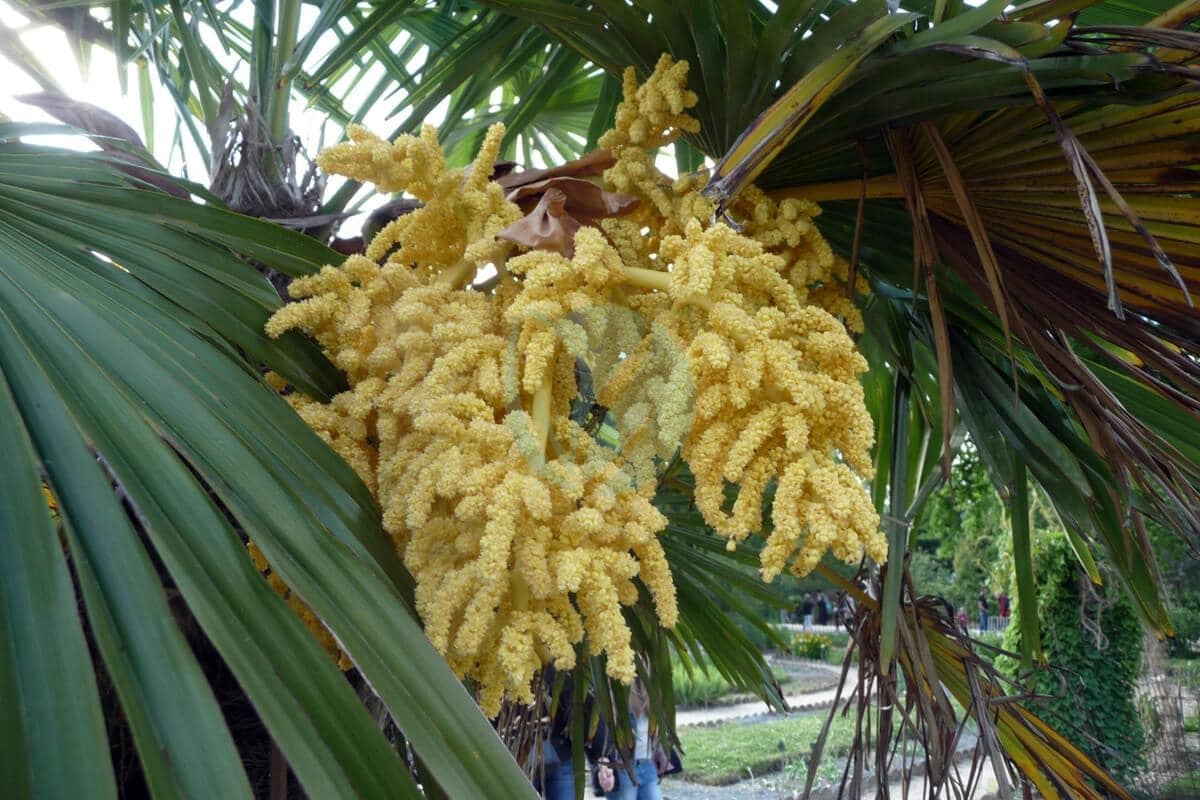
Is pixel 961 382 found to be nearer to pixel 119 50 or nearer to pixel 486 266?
pixel 486 266

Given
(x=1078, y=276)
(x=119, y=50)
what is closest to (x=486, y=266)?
(x=1078, y=276)

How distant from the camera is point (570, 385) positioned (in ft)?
2.68

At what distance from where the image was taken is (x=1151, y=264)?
3.07 ft

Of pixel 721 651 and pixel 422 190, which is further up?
pixel 422 190

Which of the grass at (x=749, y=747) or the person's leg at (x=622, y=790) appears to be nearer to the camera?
the person's leg at (x=622, y=790)

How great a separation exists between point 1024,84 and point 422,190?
1.80 ft

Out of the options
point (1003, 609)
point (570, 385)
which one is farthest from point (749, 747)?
point (570, 385)

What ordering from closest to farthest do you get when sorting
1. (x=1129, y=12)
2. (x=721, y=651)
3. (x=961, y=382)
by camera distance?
(x=1129, y=12) → (x=961, y=382) → (x=721, y=651)

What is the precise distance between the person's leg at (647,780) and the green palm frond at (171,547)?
3.83 m

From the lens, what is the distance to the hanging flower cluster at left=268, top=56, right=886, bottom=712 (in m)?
0.67

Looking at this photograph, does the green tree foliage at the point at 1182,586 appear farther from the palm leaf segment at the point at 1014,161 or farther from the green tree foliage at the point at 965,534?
the palm leaf segment at the point at 1014,161

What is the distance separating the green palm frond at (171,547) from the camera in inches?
17.1

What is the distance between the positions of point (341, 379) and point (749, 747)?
7.91m

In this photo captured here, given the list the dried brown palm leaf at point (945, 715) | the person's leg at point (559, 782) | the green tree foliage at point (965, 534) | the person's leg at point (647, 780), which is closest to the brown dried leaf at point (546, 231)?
the dried brown palm leaf at point (945, 715)
